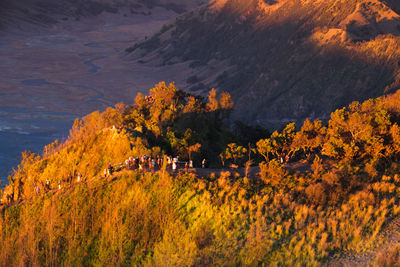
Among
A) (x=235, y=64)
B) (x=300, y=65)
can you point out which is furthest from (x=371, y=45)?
(x=235, y=64)

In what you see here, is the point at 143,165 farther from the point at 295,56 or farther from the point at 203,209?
the point at 295,56

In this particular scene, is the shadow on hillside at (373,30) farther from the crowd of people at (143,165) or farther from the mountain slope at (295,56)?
the crowd of people at (143,165)

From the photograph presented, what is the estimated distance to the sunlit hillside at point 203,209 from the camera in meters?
12.3

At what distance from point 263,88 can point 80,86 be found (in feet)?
172

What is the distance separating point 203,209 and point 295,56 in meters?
88.6

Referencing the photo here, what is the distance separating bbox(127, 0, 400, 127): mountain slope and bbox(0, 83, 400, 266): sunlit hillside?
56083mm

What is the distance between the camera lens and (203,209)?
1439 cm

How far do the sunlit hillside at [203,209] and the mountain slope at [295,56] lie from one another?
5608 cm

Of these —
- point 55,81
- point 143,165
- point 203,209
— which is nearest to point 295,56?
point 55,81

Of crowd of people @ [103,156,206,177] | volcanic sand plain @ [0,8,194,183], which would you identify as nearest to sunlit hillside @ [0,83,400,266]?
crowd of people @ [103,156,206,177]

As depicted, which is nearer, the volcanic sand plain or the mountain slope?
the volcanic sand plain

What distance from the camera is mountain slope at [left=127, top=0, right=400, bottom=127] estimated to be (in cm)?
7906

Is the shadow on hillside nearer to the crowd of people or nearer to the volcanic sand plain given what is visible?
the volcanic sand plain

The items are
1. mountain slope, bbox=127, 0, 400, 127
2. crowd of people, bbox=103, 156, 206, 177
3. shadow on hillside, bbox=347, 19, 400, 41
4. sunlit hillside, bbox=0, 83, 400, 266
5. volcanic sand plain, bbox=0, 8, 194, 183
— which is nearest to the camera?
sunlit hillside, bbox=0, 83, 400, 266
